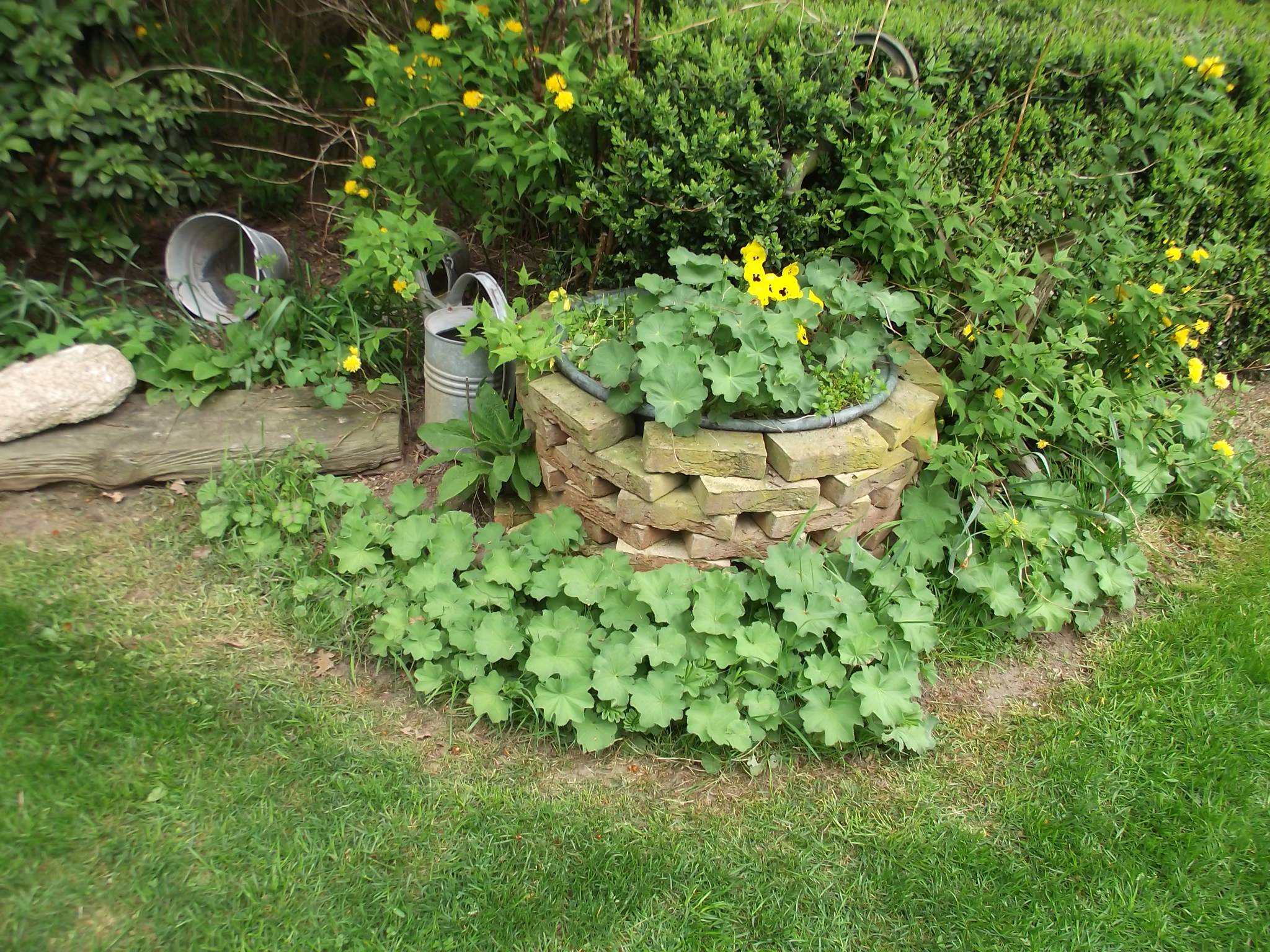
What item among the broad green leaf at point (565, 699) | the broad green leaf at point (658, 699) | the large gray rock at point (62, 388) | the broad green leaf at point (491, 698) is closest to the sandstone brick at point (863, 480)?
the broad green leaf at point (658, 699)

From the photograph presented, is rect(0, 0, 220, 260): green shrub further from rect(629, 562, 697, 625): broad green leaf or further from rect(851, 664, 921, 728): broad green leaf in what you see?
rect(851, 664, 921, 728): broad green leaf

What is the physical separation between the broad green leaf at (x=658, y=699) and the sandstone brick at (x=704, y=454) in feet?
1.97

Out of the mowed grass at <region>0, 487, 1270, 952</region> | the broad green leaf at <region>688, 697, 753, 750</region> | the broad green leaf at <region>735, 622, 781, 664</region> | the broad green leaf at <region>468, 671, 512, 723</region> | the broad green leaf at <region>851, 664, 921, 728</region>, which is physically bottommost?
the mowed grass at <region>0, 487, 1270, 952</region>

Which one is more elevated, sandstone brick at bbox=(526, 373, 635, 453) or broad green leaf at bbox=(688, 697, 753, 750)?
sandstone brick at bbox=(526, 373, 635, 453)

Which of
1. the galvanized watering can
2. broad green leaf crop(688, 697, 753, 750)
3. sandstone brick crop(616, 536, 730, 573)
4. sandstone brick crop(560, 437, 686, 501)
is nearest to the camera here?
broad green leaf crop(688, 697, 753, 750)

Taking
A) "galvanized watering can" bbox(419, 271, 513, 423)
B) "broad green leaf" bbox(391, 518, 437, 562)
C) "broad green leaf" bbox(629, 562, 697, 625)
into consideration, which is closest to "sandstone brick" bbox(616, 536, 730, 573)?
"broad green leaf" bbox(629, 562, 697, 625)

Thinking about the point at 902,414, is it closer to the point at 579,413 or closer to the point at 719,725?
the point at 579,413

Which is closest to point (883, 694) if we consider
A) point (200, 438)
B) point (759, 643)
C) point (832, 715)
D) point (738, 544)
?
point (832, 715)

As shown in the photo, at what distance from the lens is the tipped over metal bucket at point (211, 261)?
11.8 ft

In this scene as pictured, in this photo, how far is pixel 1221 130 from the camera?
11.6ft

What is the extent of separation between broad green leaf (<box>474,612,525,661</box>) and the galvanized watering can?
830mm

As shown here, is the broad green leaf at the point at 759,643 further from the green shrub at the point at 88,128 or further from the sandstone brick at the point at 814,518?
the green shrub at the point at 88,128

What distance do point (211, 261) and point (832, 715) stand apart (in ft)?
10.7

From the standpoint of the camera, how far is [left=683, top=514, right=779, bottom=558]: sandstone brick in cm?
272
